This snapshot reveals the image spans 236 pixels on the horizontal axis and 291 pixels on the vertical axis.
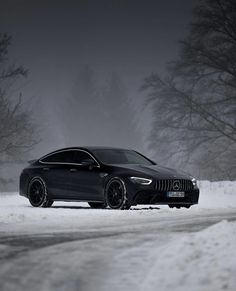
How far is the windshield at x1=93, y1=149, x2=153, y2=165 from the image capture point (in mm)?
16938

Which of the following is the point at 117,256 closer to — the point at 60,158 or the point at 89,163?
the point at 89,163

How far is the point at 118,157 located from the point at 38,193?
81.0 inches

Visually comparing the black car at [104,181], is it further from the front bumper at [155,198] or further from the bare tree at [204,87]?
the bare tree at [204,87]

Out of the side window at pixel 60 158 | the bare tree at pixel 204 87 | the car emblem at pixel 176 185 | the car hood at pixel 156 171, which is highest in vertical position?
the bare tree at pixel 204 87

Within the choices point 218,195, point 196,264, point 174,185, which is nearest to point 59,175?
point 174,185

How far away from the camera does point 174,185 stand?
16.1 metres

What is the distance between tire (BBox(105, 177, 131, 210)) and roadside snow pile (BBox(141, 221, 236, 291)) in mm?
7179

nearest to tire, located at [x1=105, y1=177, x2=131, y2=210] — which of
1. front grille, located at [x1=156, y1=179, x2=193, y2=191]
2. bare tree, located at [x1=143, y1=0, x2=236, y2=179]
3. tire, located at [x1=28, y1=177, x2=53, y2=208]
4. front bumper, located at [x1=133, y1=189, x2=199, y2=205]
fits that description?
front bumper, located at [x1=133, y1=189, x2=199, y2=205]

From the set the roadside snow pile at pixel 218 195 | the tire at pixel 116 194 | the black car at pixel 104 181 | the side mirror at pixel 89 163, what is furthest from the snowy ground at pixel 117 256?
the roadside snow pile at pixel 218 195

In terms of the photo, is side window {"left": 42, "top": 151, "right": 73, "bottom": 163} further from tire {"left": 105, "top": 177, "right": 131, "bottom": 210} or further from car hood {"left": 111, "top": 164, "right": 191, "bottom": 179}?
tire {"left": 105, "top": 177, "right": 131, "bottom": 210}

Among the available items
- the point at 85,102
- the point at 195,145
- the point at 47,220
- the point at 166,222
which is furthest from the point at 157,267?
the point at 85,102

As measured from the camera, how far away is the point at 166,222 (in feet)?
39.7

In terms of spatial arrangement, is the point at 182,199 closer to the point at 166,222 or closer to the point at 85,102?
the point at 166,222

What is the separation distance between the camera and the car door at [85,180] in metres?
16.2
